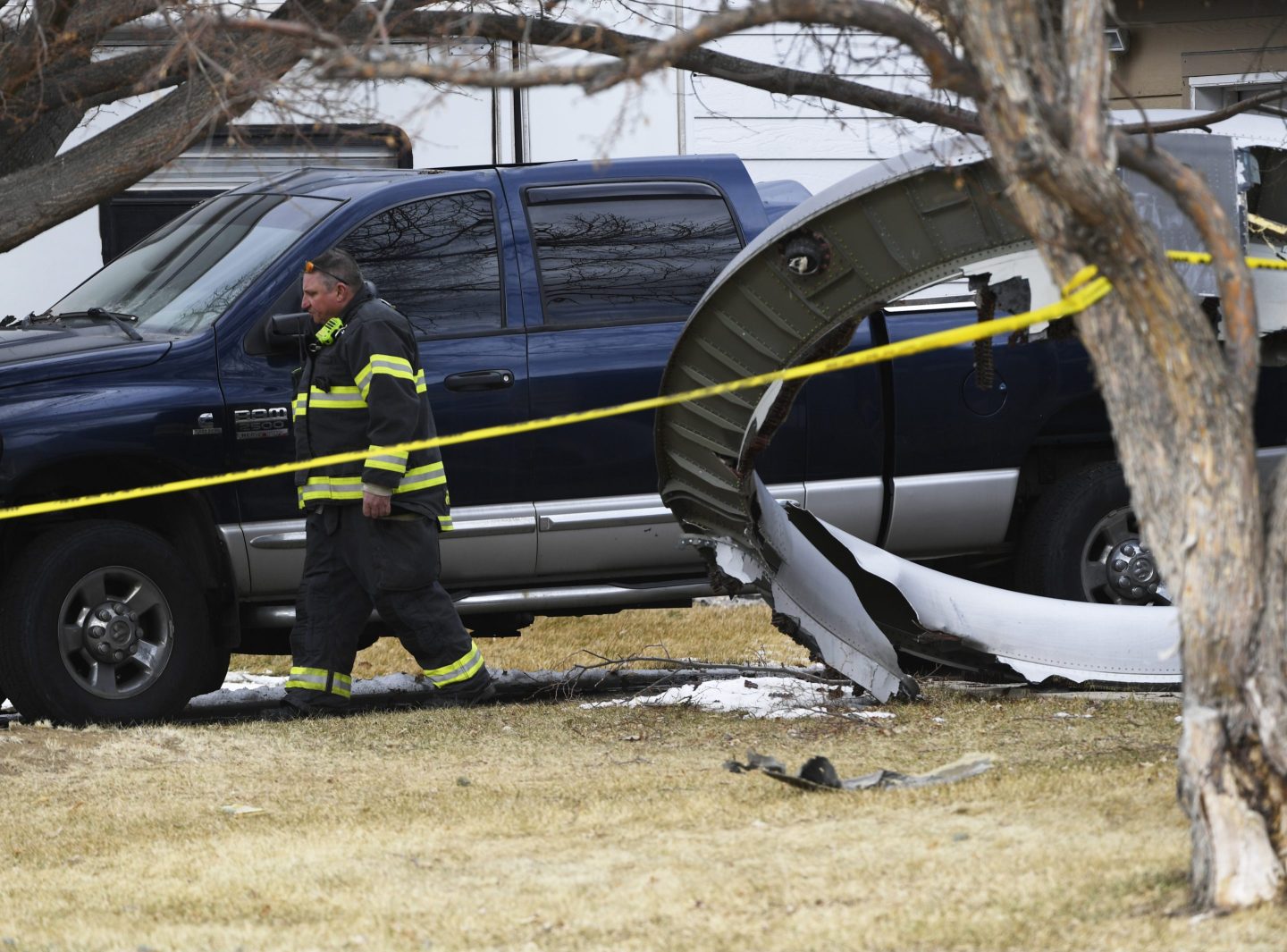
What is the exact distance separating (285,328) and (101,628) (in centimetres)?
132

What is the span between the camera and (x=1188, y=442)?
3820mm

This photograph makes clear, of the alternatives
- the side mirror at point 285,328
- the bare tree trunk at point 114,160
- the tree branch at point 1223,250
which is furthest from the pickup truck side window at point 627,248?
the tree branch at point 1223,250

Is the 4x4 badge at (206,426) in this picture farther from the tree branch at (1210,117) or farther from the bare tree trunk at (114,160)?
the tree branch at (1210,117)

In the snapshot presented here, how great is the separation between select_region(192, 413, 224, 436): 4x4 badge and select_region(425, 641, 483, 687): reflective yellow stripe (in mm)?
1222

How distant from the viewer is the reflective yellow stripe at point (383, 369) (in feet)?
22.7

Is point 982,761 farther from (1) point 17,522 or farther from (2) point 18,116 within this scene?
(2) point 18,116

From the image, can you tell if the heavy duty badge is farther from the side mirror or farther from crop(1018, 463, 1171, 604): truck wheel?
crop(1018, 463, 1171, 604): truck wheel

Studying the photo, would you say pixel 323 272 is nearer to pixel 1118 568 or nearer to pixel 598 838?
pixel 598 838

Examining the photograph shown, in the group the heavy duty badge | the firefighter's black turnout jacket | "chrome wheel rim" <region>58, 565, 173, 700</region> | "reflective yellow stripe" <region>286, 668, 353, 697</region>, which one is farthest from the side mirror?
"reflective yellow stripe" <region>286, 668, 353, 697</region>

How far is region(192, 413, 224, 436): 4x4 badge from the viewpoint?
23.0 ft

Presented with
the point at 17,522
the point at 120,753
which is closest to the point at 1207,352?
the point at 120,753

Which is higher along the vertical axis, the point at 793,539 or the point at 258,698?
the point at 793,539

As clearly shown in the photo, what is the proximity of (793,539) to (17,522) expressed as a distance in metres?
2.94

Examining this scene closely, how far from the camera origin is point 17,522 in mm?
6953
